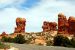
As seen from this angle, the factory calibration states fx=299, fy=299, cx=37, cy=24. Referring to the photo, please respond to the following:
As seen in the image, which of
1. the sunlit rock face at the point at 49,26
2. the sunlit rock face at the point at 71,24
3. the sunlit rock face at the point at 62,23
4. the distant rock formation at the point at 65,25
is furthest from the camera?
the sunlit rock face at the point at 49,26

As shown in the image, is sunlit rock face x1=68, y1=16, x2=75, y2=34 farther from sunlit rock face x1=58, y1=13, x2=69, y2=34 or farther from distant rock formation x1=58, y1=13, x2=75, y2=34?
sunlit rock face x1=58, y1=13, x2=69, y2=34

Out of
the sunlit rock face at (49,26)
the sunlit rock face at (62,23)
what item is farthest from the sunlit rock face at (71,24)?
the sunlit rock face at (49,26)

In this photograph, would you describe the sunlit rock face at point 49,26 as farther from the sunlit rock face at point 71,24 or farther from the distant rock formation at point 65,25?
the sunlit rock face at point 71,24

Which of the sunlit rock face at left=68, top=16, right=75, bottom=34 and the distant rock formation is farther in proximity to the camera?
the distant rock formation

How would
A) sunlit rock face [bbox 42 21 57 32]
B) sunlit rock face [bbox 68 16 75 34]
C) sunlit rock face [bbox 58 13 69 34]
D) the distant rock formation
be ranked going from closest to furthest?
sunlit rock face [bbox 68 16 75 34] < the distant rock formation < sunlit rock face [bbox 58 13 69 34] < sunlit rock face [bbox 42 21 57 32]

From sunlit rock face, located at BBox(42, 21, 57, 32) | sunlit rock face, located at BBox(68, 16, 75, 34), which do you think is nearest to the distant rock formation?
sunlit rock face, located at BBox(68, 16, 75, 34)

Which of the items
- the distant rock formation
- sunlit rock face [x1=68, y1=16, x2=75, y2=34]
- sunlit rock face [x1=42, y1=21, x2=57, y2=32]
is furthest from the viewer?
sunlit rock face [x1=42, y1=21, x2=57, y2=32]

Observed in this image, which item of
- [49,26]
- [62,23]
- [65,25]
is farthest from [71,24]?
[49,26]

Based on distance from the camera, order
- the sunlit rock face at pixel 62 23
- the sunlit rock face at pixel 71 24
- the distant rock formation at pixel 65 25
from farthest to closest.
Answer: the sunlit rock face at pixel 62 23 → the distant rock formation at pixel 65 25 → the sunlit rock face at pixel 71 24

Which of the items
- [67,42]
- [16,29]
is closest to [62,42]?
[67,42]

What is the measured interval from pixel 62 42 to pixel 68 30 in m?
53.4

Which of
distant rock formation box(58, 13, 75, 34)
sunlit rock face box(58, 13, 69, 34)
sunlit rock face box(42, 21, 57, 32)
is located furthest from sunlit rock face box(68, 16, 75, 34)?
sunlit rock face box(42, 21, 57, 32)

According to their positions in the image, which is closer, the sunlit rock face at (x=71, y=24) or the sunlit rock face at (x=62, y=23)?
the sunlit rock face at (x=71, y=24)

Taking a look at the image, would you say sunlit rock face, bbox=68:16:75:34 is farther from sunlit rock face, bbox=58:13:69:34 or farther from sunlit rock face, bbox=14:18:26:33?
sunlit rock face, bbox=14:18:26:33
